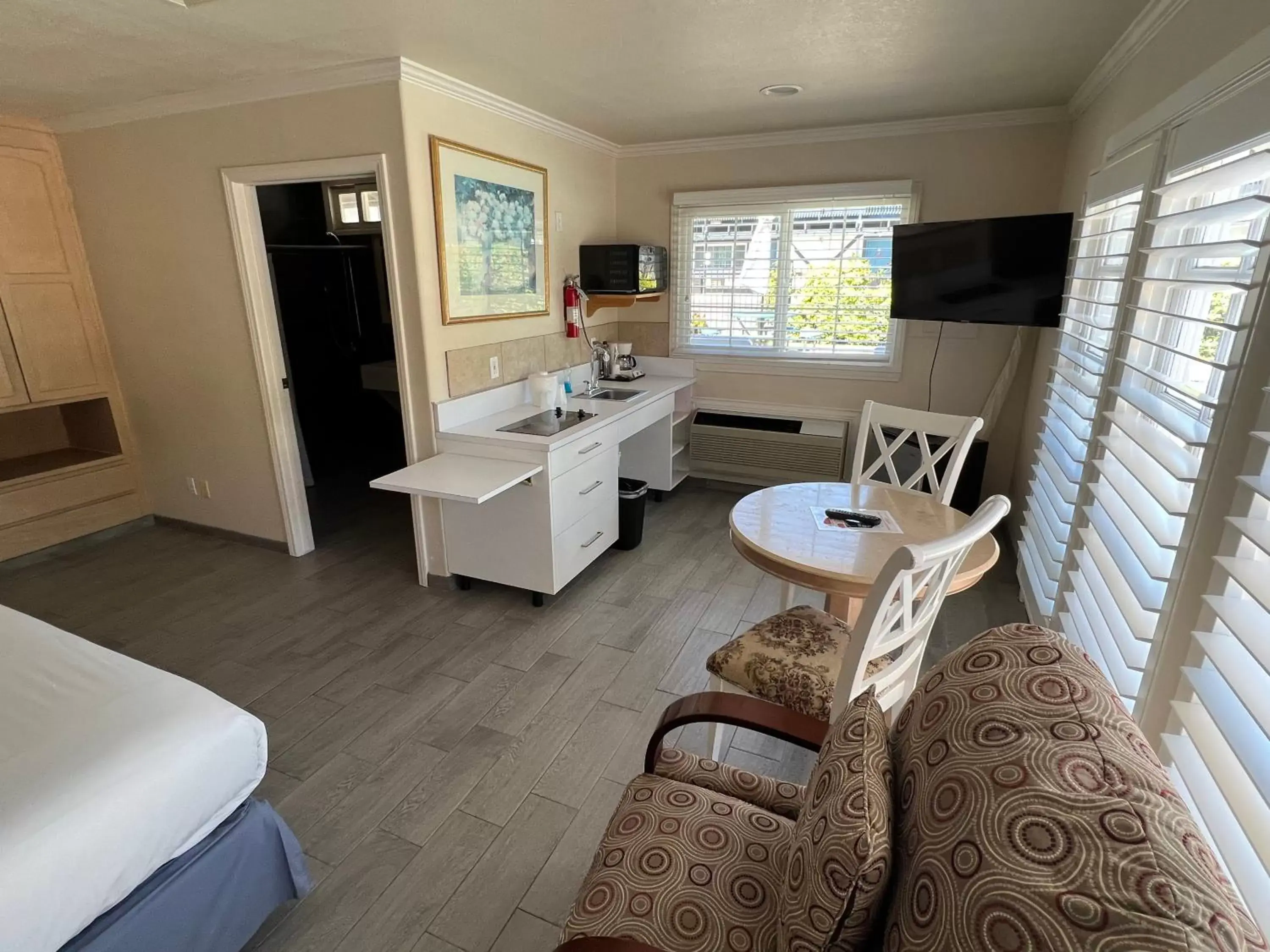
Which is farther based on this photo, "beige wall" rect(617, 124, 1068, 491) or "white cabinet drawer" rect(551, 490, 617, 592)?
"beige wall" rect(617, 124, 1068, 491)

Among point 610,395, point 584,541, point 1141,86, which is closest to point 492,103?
point 610,395

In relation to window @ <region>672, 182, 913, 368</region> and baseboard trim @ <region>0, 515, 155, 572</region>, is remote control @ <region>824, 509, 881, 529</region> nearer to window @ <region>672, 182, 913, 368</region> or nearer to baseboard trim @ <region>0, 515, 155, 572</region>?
window @ <region>672, 182, 913, 368</region>

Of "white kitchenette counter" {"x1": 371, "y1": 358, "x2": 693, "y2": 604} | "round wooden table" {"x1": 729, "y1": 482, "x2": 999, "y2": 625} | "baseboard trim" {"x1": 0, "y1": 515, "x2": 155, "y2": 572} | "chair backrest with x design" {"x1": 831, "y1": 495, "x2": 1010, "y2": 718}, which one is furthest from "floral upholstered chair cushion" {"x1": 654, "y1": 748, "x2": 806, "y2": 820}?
"baseboard trim" {"x1": 0, "y1": 515, "x2": 155, "y2": 572}

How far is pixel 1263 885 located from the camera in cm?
97

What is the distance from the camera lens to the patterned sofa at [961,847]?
583mm

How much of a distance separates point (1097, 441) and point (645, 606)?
6.21ft

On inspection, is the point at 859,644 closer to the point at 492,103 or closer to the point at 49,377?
the point at 492,103

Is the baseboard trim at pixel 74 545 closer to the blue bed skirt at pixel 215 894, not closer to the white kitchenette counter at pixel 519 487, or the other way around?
the white kitchenette counter at pixel 519 487

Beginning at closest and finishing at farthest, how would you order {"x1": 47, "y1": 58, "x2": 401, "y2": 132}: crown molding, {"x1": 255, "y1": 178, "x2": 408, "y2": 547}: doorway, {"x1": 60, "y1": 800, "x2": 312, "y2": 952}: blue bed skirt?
1. {"x1": 60, "y1": 800, "x2": 312, "y2": 952}: blue bed skirt
2. {"x1": 47, "y1": 58, "x2": 401, "y2": 132}: crown molding
3. {"x1": 255, "y1": 178, "x2": 408, "y2": 547}: doorway

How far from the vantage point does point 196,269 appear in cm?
323

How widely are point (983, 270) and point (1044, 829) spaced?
118 inches

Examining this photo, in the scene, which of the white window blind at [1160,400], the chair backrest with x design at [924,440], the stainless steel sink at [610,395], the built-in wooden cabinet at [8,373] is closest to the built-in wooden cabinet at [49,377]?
the built-in wooden cabinet at [8,373]

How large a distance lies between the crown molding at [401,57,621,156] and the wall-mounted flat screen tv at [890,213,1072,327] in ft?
6.20

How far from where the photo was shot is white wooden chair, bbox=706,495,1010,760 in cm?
137
